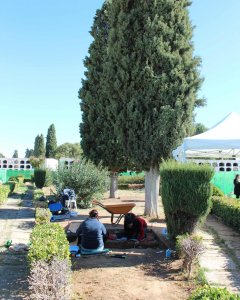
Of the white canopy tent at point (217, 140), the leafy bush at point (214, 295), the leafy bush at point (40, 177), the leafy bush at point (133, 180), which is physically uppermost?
the white canopy tent at point (217, 140)

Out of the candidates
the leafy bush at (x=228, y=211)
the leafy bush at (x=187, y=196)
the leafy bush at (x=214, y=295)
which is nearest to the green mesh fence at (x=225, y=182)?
the leafy bush at (x=228, y=211)

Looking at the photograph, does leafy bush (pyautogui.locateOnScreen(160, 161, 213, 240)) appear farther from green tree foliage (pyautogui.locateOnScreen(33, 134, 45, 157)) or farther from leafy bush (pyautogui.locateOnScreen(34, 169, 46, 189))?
green tree foliage (pyautogui.locateOnScreen(33, 134, 45, 157))

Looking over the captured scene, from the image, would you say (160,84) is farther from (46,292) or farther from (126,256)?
(46,292)

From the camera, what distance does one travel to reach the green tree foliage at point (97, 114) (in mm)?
20906

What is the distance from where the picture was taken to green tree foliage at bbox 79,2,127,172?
68.6ft

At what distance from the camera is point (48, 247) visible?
5.34 m

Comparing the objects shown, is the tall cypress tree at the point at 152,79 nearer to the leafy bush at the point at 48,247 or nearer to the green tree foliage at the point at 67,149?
the leafy bush at the point at 48,247

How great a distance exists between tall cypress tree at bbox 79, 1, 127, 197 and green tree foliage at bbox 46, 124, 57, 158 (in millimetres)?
61726

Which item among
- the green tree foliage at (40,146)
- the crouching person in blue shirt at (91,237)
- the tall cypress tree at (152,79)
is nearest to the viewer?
the crouching person in blue shirt at (91,237)

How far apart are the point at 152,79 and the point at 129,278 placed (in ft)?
26.4

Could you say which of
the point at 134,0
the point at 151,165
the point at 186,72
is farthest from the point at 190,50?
the point at 151,165

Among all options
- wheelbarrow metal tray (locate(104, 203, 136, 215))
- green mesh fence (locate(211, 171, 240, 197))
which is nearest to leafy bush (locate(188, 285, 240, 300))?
wheelbarrow metal tray (locate(104, 203, 136, 215))

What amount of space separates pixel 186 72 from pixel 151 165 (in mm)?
3639

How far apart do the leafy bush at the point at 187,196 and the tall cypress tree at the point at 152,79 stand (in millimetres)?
4764
